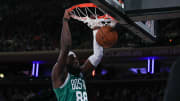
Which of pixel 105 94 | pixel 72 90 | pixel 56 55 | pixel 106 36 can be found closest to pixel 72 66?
pixel 72 90

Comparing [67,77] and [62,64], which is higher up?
[62,64]

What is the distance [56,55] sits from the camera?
10656 mm

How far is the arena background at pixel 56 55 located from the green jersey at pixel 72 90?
609cm

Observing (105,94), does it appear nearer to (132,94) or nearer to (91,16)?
(132,94)

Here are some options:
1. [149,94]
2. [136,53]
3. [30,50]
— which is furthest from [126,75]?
[30,50]

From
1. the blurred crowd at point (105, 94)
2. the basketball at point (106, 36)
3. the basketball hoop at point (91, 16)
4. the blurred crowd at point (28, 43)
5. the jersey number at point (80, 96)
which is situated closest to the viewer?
the basketball at point (106, 36)

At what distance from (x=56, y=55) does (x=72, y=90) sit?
7.50 m

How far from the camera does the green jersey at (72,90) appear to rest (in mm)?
3221

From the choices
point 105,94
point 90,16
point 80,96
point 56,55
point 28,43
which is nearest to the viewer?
point 80,96

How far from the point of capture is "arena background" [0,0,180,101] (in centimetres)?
962

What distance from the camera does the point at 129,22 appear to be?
3.13 m

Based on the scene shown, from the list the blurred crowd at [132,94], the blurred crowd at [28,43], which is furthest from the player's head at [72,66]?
the blurred crowd at [28,43]

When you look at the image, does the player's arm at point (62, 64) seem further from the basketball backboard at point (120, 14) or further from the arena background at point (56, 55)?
the arena background at point (56, 55)

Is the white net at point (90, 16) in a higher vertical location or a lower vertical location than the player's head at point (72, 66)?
higher
